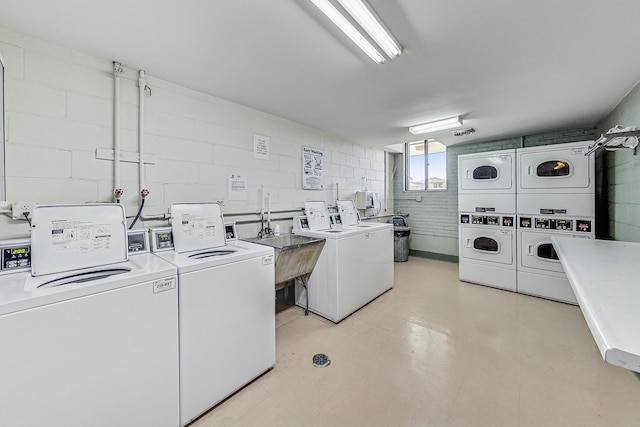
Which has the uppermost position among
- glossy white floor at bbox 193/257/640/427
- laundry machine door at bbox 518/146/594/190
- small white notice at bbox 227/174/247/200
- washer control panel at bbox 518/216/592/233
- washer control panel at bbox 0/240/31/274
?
laundry machine door at bbox 518/146/594/190

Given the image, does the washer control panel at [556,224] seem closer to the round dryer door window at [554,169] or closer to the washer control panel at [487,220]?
the washer control panel at [487,220]

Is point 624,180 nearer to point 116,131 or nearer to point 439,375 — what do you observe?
point 439,375

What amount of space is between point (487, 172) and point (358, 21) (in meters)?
3.32

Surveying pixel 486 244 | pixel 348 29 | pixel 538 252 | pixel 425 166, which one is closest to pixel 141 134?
pixel 348 29

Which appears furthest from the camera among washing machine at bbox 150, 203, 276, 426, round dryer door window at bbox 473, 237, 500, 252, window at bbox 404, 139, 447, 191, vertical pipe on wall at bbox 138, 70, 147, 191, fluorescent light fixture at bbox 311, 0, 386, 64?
window at bbox 404, 139, 447, 191

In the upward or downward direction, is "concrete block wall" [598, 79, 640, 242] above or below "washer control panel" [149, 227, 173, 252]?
above

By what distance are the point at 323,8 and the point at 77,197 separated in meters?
2.11

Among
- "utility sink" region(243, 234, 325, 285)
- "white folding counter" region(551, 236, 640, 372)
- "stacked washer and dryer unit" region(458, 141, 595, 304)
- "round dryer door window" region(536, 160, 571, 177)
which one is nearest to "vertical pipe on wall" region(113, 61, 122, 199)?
"utility sink" region(243, 234, 325, 285)

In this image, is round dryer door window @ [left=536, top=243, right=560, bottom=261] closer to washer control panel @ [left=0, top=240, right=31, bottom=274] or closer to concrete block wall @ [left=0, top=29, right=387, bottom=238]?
concrete block wall @ [left=0, top=29, right=387, bottom=238]

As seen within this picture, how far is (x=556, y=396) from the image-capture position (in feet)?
5.67

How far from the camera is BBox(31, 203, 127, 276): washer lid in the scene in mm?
1438

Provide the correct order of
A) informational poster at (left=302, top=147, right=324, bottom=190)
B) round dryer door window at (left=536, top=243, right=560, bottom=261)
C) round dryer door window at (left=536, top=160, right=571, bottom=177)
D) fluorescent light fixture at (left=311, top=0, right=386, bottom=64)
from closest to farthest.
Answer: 1. fluorescent light fixture at (left=311, top=0, right=386, bottom=64)
2. round dryer door window at (left=536, top=160, right=571, bottom=177)
3. round dryer door window at (left=536, top=243, right=560, bottom=261)
4. informational poster at (left=302, top=147, right=324, bottom=190)

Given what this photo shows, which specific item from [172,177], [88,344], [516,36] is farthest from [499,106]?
[88,344]

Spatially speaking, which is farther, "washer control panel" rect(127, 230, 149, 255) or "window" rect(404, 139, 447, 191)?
"window" rect(404, 139, 447, 191)
